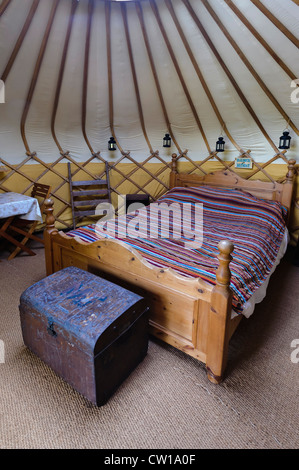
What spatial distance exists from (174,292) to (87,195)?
2.63 m

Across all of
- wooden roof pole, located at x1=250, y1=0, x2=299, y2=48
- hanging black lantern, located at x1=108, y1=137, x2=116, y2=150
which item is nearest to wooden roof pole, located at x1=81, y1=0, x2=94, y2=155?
hanging black lantern, located at x1=108, y1=137, x2=116, y2=150

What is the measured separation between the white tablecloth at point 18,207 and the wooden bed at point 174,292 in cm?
85

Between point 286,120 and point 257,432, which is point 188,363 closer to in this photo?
point 257,432

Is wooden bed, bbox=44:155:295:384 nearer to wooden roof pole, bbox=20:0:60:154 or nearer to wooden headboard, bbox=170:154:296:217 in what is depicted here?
wooden roof pole, bbox=20:0:60:154

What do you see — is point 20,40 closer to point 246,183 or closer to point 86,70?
point 86,70

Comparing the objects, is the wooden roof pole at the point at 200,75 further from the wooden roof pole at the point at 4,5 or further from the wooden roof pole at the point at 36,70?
the wooden roof pole at the point at 4,5

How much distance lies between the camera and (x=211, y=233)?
232 centimetres

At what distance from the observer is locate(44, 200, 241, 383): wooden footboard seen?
1.30 metres

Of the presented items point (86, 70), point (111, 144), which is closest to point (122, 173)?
point (111, 144)

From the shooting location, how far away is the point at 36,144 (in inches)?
132

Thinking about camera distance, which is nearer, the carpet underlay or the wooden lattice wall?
the carpet underlay

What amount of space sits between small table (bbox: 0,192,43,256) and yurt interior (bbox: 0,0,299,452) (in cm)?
2
